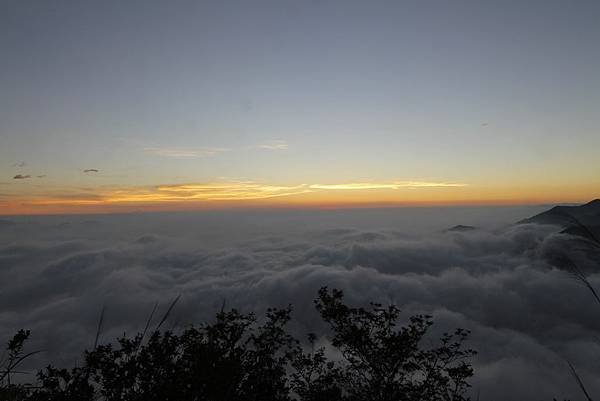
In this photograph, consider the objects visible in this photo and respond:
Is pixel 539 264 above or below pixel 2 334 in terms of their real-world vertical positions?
above

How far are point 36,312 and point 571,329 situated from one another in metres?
262

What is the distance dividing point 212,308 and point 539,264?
189m

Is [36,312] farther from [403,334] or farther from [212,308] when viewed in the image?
[403,334]

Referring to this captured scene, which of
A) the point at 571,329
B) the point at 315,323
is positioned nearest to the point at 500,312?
the point at 571,329

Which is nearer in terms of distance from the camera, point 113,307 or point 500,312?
point 500,312

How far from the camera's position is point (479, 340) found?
5310 inches

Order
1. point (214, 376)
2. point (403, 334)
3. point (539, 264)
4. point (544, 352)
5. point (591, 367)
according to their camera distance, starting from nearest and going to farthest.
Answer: point (214, 376)
point (403, 334)
point (591, 367)
point (544, 352)
point (539, 264)

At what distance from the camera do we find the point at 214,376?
426 inches

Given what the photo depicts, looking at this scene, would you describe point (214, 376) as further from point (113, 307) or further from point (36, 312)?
point (36, 312)

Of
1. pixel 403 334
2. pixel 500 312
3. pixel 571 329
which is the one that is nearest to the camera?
pixel 403 334

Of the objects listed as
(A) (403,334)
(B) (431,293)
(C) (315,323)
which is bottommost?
(C) (315,323)

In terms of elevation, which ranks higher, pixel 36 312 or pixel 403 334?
pixel 403 334

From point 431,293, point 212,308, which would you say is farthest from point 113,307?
point 431,293

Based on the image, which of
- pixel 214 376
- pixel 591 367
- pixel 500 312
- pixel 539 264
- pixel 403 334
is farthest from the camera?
pixel 539 264
